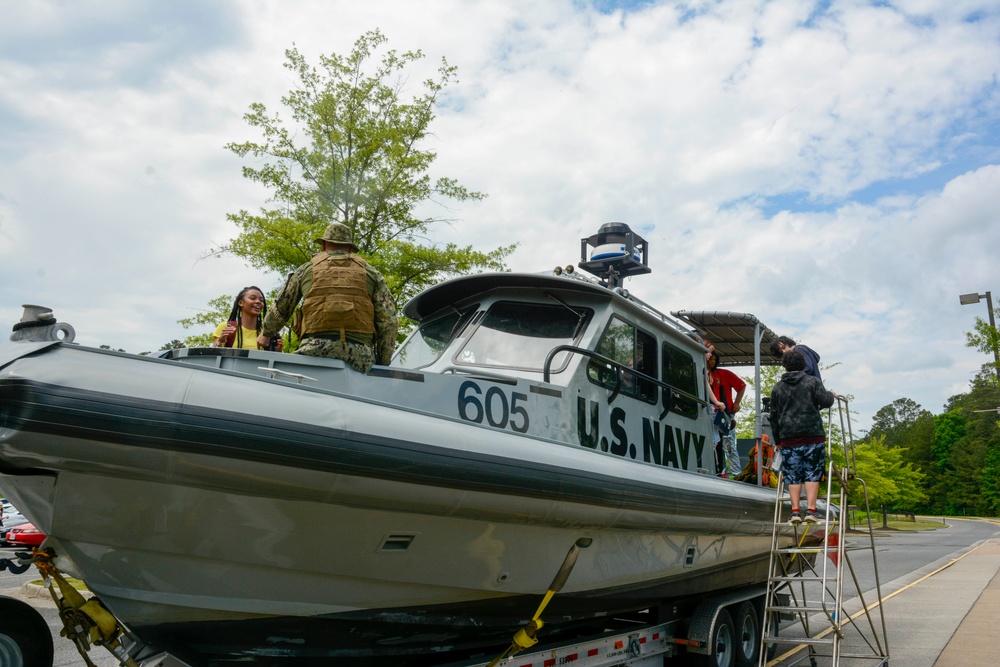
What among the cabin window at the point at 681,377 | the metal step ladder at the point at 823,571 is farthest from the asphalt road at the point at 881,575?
the cabin window at the point at 681,377

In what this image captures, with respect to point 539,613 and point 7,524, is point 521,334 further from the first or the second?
point 7,524

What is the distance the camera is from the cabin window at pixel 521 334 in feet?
17.9

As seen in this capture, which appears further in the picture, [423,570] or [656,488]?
[656,488]

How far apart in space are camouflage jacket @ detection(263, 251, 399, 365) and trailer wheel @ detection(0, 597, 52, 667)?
180 cm

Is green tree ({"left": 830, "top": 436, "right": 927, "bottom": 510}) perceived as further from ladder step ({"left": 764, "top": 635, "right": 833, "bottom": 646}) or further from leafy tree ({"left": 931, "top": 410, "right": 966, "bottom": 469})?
leafy tree ({"left": 931, "top": 410, "right": 966, "bottom": 469})

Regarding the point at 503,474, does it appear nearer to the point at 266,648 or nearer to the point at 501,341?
the point at 266,648

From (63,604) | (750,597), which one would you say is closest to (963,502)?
(750,597)

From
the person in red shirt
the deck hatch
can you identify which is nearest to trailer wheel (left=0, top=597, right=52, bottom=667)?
the deck hatch

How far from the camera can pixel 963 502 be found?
88062 mm

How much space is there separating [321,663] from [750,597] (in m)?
4.73

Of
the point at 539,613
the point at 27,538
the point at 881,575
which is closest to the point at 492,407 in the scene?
the point at 539,613

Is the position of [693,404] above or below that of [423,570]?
above

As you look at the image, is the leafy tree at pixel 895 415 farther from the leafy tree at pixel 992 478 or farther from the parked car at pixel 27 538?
the parked car at pixel 27 538

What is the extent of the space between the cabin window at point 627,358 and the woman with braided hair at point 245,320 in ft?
7.10
